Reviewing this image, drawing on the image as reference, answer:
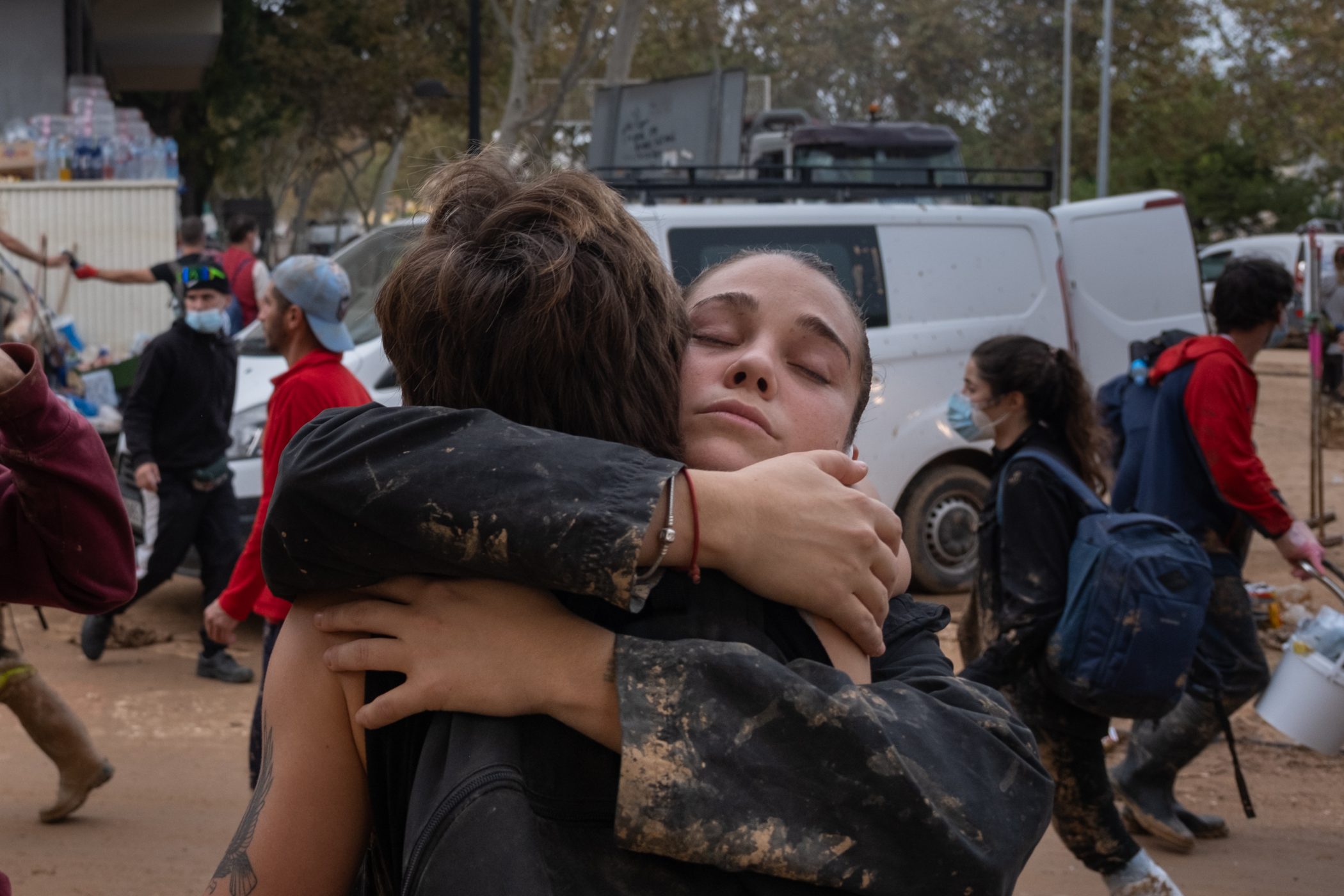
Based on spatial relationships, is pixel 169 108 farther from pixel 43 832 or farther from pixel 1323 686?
pixel 1323 686

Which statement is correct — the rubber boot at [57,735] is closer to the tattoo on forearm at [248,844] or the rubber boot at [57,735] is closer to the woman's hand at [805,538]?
the tattoo on forearm at [248,844]

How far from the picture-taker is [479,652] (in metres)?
1.25

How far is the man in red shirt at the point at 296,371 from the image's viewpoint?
4.29 meters

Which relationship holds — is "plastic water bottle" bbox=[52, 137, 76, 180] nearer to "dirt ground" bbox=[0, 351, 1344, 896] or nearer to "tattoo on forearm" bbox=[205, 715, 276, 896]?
"dirt ground" bbox=[0, 351, 1344, 896]

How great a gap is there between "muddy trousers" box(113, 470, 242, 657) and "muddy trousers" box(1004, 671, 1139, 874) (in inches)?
167

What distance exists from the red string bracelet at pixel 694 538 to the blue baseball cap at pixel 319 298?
342cm

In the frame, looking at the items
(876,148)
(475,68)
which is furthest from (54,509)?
(876,148)

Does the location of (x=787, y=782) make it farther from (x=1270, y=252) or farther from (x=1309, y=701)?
(x=1270, y=252)

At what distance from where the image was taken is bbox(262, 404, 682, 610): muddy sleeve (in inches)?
46.9

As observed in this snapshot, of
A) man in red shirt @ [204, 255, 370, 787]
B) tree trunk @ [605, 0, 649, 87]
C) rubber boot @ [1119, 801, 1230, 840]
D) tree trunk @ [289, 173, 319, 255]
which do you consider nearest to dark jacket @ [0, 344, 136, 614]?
man in red shirt @ [204, 255, 370, 787]

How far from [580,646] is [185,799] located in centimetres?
445

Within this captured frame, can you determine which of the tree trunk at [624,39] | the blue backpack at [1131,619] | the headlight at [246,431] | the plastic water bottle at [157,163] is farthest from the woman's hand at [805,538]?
the tree trunk at [624,39]

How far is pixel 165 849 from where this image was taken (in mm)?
4625

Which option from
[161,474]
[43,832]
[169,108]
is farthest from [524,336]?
[169,108]
